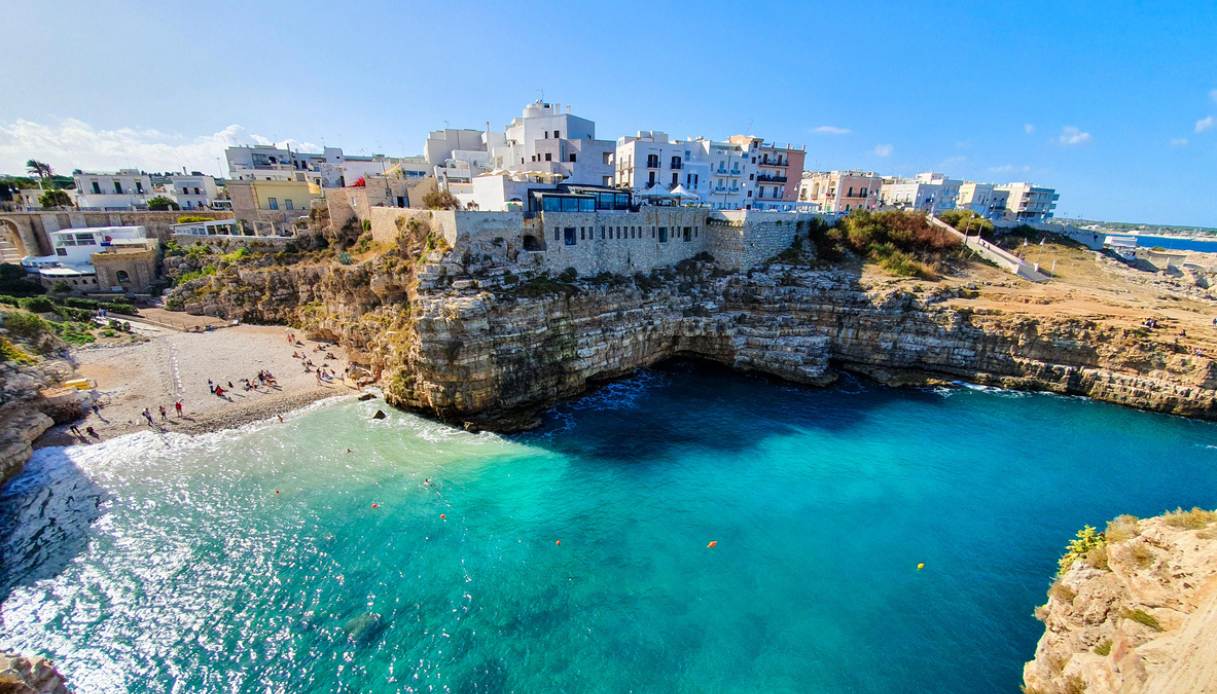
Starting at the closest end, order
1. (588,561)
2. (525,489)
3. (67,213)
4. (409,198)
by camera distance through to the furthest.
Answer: (588,561), (525,489), (409,198), (67,213)

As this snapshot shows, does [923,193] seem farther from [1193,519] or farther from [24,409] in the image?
[24,409]

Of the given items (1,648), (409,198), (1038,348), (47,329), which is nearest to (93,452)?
(1,648)

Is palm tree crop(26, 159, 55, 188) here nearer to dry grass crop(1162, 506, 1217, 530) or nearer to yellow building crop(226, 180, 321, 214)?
yellow building crop(226, 180, 321, 214)

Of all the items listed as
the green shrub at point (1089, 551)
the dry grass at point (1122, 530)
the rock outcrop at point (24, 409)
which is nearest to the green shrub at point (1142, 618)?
the green shrub at point (1089, 551)

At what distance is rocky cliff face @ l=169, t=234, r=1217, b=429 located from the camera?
95.9 feet

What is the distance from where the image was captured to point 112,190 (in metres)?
66.6

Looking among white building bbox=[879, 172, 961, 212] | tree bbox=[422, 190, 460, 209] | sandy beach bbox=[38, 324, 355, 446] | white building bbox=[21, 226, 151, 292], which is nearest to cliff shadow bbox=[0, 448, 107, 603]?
sandy beach bbox=[38, 324, 355, 446]

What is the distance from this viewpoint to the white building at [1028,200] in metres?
71.9

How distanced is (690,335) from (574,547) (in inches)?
865

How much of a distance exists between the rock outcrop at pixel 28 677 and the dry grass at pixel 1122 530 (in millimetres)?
Result: 26718

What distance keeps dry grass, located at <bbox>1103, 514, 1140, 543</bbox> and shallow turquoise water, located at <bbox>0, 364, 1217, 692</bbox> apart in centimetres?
541

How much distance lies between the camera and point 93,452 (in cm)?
2603

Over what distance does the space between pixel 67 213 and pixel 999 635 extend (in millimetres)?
89376

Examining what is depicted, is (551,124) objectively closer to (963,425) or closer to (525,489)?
(525,489)
